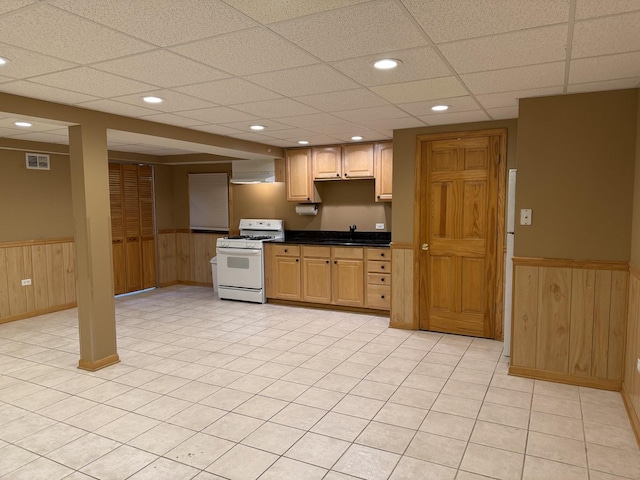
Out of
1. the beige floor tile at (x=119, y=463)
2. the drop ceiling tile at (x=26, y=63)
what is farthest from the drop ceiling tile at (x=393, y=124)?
the beige floor tile at (x=119, y=463)

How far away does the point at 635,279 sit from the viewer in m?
3.07

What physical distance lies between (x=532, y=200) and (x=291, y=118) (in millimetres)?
2289

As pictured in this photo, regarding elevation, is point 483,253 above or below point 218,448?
above

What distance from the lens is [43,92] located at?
3.25m

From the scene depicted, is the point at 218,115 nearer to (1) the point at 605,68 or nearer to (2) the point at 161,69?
(2) the point at 161,69

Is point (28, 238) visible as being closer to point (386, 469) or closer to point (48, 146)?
point (48, 146)

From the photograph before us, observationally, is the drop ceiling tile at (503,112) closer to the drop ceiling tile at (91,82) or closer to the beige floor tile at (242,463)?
the drop ceiling tile at (91,82)

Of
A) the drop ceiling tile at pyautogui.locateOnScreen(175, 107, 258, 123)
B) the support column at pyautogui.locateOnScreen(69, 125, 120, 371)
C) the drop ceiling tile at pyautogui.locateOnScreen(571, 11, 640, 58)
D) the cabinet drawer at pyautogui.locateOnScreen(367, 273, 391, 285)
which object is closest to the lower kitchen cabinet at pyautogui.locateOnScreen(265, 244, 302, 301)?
the cabinet drawer at pyautogui.locateOnScreen(367, 273, 391, 285)

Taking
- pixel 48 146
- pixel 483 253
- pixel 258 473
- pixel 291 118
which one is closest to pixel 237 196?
pixel 48 146

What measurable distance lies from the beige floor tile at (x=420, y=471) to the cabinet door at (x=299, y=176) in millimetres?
4461

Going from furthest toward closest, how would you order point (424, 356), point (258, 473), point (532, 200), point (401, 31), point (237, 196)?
point (237, 196)
point (424, 356)
point (532, 200)
point (258, 473)
point (401, 31)

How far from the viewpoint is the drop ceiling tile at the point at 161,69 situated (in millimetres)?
2512

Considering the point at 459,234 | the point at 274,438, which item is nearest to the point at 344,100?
the point at 459,234

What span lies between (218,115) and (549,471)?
3.68 meters
